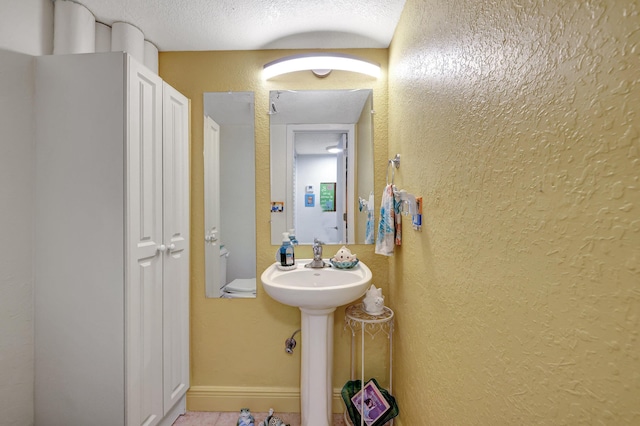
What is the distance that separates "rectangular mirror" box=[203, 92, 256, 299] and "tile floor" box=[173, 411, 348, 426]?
723 mm

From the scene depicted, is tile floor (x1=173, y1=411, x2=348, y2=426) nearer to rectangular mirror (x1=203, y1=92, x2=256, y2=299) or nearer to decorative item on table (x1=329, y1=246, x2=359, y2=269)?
rectangular mirror (x1=203, y1=92, x2=256, y2=299)

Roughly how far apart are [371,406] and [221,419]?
3.00 ft

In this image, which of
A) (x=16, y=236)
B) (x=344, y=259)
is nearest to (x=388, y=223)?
(x=344, y=259)

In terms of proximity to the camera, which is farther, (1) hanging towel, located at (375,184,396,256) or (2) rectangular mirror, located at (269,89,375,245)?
(2) rectangular mirror, located at (269,89,375,245)

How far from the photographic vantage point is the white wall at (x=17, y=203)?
3.79 ft

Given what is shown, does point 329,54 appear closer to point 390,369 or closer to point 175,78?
point 175,78

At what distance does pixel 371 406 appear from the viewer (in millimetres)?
1464


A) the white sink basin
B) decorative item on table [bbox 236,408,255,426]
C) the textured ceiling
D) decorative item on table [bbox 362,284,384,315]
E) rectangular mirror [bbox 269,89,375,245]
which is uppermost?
the textured ceiling

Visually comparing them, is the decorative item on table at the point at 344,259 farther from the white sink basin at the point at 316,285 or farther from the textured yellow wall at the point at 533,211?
the textured yellow wall at the point at 533,211

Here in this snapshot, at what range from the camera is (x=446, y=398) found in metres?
0.96

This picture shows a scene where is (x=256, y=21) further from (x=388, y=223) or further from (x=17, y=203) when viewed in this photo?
(x=17, y=203)

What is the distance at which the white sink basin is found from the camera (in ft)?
4.30

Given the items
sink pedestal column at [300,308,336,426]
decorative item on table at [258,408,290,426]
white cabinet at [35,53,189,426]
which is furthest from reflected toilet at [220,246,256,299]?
decorative item on table at [258,408,290,426]

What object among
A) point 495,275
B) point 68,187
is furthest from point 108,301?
point 495,275
